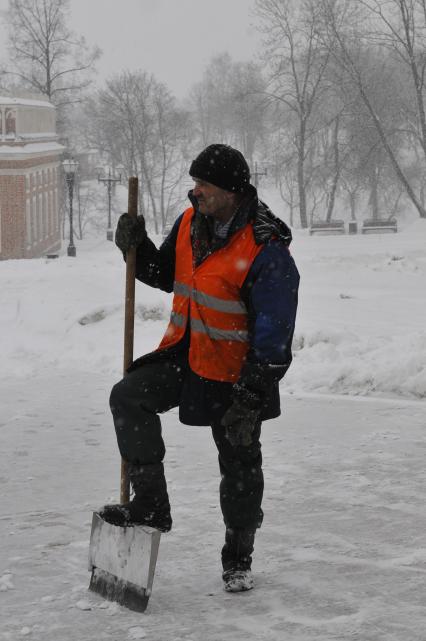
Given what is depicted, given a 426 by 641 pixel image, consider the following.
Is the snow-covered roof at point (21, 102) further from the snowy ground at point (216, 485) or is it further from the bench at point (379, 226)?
the snowy ground at point (216, 485)

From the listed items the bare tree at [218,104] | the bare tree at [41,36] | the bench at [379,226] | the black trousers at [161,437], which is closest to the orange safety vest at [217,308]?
the black trousers at [161,437]

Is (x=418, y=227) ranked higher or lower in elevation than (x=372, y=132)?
lower

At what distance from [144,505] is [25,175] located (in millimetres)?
35179

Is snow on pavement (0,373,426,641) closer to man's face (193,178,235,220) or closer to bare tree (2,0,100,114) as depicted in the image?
man's face (193,178,235,220)

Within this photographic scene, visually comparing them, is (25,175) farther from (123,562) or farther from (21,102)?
(123,562)

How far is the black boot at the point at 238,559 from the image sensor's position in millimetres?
4195

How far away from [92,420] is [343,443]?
1.86 m

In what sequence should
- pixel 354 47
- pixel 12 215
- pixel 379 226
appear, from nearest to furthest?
pixel 12 215
pixel 379 226
pixel 354 47

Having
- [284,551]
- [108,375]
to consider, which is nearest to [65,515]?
[284,551]

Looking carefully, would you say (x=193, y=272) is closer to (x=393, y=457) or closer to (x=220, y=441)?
(x=220, y=441)

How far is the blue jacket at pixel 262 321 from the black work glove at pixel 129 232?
232 millimetres

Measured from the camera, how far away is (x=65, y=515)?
536 centimetres

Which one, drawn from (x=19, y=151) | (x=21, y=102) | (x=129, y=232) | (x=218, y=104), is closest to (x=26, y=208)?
(x=19, y=151)

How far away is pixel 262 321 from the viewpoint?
395 centimetres
